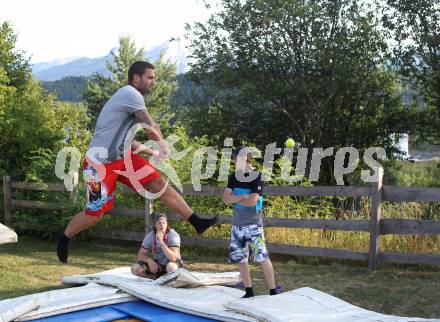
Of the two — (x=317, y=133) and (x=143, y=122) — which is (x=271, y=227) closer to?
(x=143, y=122)

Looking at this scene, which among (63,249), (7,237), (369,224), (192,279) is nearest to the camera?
(63,249)

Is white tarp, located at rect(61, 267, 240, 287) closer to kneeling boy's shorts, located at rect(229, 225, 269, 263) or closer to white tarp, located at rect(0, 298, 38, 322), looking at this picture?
kneeling boy's shorts, located at rect(229, 225, 269, 263)

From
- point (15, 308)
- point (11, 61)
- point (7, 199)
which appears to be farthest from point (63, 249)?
point (11, 61)

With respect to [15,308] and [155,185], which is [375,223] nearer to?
[155,185]

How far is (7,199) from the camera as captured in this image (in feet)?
41.5

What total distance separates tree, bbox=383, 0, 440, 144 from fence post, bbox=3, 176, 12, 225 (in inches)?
547

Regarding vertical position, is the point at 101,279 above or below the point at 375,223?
below

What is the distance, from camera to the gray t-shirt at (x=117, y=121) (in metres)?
4.57

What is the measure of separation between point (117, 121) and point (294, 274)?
4.02m

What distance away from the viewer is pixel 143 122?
4.48 meters

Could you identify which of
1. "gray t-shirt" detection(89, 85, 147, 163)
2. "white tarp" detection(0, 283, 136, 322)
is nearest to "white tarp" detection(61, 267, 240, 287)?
"white tarp" detection(0, 283, 136, 322)

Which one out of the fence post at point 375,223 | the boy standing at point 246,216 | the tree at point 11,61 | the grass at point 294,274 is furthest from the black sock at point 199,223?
the tree at point 11,61

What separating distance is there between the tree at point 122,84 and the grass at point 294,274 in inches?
1588

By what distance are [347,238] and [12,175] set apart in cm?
835
